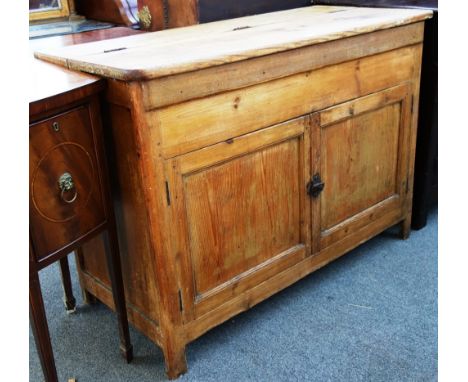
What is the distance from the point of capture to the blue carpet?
1.55m

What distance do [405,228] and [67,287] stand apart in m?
1.32

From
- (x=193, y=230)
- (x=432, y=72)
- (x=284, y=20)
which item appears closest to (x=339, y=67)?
(x=284, y=20)

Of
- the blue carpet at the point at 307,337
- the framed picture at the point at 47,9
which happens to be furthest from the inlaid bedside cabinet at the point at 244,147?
the framed picture at the point at 47,9

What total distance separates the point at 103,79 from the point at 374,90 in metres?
0.95

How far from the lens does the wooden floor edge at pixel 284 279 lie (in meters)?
1.56

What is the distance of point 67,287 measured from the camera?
181 centimetres

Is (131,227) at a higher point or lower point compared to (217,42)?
lower

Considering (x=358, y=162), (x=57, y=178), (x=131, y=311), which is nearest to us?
(x=57, y=178)

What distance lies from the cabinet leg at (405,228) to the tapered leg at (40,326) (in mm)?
1461

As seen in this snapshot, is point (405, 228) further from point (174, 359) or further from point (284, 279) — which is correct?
point (174, 359)

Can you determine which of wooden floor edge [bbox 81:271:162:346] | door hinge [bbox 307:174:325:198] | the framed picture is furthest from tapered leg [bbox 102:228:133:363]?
the framed picture

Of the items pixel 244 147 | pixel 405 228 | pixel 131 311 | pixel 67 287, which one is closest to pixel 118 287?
pixel 131 311

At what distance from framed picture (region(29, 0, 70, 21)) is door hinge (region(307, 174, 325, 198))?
4.99ft

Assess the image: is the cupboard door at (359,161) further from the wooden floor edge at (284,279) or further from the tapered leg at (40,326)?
the tapered leg at (40,326)
